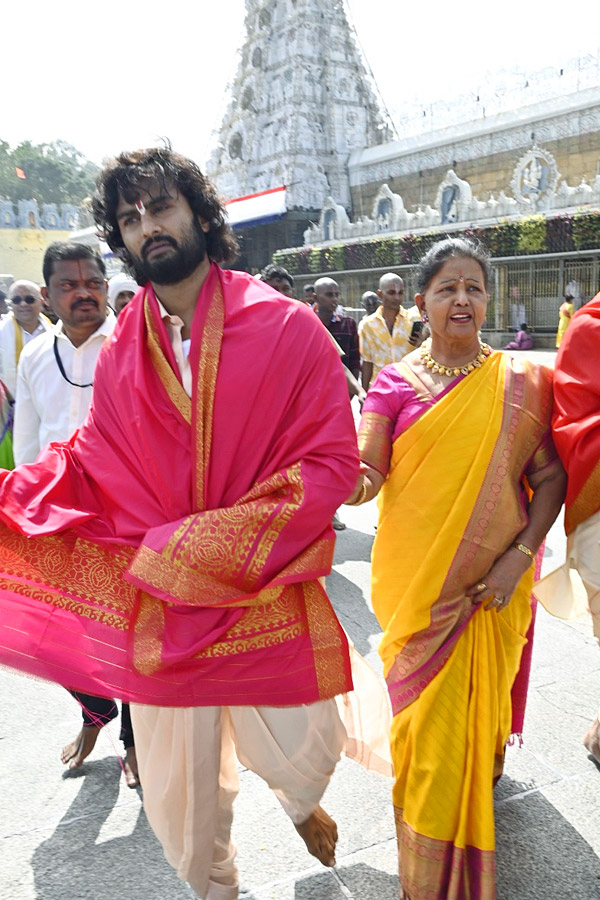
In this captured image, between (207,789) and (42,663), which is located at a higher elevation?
(42,663)

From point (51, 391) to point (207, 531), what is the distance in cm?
140

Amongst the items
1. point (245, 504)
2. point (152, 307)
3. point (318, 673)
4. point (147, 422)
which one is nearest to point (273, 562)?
point (245, 504)

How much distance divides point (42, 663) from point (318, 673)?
692mm

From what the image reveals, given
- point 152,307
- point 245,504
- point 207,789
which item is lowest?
point 207,789

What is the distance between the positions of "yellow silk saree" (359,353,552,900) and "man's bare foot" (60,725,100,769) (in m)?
1.10

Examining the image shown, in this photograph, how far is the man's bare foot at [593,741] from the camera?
8.48 ft

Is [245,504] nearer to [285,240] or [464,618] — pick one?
[464,618]

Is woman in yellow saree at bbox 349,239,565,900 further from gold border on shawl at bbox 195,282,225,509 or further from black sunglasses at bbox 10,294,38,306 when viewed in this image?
black sunglasses at bbox 10,294,38,306

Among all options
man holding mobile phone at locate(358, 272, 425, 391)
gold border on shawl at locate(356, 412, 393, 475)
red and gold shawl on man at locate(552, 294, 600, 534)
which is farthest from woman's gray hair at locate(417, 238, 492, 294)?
man holding mobile phone at locate(358, 272, 425, 391)

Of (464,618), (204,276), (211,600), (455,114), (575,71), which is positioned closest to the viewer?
(211,600)

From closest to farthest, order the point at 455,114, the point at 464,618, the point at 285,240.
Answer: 1. the point at 464,618
2. the point at 455,114
3. the point at 285,240

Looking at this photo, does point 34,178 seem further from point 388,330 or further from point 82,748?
point 82,748

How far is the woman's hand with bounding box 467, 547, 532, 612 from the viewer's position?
2.16 meters

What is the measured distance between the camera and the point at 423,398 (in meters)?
2.32
